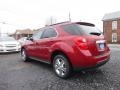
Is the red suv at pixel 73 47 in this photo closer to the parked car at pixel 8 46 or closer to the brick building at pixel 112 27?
the parked car at pixel 8 46

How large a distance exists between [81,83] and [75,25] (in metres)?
1.77

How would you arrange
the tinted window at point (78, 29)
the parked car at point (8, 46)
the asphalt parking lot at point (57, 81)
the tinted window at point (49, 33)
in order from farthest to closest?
the parked car at point (8, 46) < the tinted window at point (49, 33) < the tinted window at point (78, 29) < the asphalt parking lot at point (57, 81)

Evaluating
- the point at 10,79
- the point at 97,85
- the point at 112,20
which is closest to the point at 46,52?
the point at 10,79

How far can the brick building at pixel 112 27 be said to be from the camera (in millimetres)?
36906

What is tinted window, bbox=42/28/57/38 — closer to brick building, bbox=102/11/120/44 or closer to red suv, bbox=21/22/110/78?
red suv, bbox=21/22/110/78

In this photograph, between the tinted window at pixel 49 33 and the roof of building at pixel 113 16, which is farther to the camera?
the roof of building at pixel 113 16

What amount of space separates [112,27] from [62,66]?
34933 mm

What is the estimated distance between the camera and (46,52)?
6113mm

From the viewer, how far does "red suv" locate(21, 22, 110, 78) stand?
4.79 meters

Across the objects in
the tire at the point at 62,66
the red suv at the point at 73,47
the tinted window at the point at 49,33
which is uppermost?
the tinted window at the point at 49,33

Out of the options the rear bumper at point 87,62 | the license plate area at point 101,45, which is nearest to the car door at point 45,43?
the rear bumper at point 87,62

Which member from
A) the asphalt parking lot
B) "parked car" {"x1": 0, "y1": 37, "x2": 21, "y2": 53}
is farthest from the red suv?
"parked car" {"x1": 0, "y1": 37, "x2": 21, "y2": 53}

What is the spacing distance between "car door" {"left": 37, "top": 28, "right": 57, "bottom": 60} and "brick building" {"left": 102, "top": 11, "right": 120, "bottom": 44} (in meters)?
32.2

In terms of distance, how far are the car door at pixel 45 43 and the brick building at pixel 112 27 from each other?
32177mm
